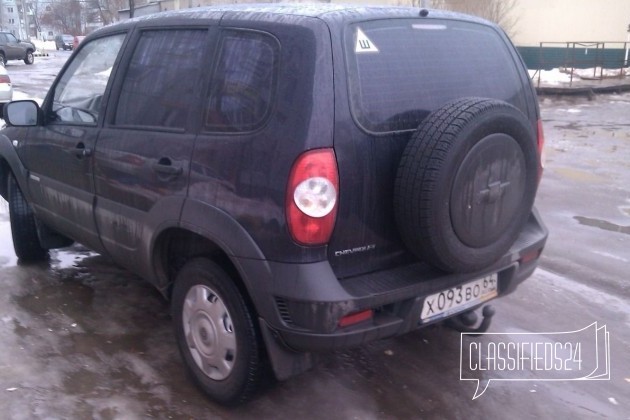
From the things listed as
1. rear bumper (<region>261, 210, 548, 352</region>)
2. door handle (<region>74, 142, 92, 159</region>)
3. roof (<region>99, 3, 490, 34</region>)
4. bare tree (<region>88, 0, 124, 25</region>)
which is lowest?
rear bumper (<region>261, 210, 548, 352</region>)

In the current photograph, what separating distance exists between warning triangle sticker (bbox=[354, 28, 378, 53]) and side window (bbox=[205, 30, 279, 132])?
36 centimetres

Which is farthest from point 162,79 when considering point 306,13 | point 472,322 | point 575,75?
point 575,75

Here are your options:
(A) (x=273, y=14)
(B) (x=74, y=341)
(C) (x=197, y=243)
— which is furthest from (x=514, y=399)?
(B) (x=74, y=341)

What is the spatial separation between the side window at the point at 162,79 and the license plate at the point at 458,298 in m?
1.49

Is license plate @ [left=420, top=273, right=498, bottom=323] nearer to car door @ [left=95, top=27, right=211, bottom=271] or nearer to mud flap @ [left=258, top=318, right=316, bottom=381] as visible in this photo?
mud flap @ [left=258, top=318, right=316, bottom=381]

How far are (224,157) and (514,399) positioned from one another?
195 cm

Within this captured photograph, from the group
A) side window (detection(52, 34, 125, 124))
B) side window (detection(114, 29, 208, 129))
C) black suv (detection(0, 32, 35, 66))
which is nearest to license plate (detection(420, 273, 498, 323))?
side window (detection(114, 29, 208, 129))

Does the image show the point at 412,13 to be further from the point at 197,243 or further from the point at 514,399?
the point at 514,399

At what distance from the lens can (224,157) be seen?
2996 mm

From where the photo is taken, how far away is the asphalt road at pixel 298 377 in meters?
3.34

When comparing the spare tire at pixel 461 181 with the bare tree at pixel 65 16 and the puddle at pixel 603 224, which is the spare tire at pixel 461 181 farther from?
the bare tree at pixel 65 16

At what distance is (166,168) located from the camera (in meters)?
3.29

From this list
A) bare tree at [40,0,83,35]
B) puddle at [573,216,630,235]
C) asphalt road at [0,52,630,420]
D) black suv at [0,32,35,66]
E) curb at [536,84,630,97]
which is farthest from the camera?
bare tree at [40,0,83,35]

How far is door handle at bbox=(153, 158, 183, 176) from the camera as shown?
323 cm
